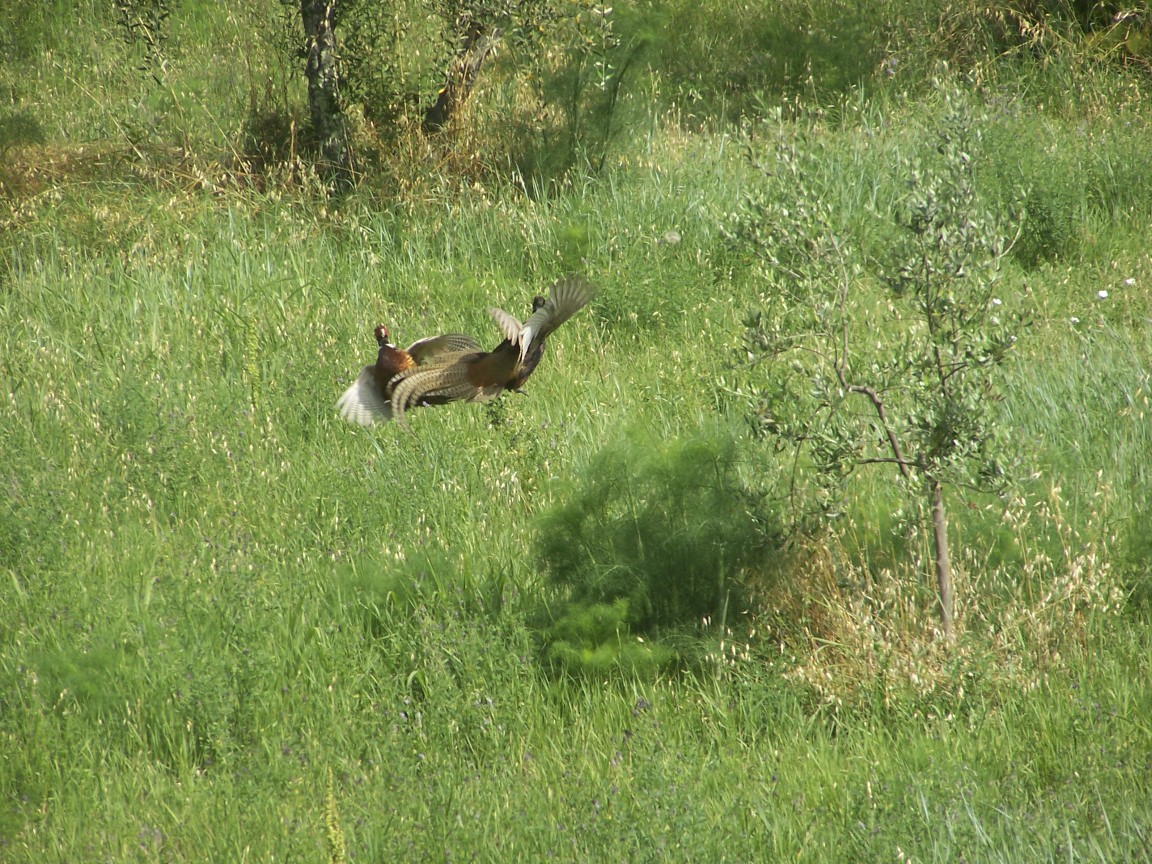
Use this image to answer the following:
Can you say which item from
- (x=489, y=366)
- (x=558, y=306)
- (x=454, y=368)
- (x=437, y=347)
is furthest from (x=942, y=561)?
(x=437, y=347)

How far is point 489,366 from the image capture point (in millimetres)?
4082

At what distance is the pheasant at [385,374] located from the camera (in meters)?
4.16

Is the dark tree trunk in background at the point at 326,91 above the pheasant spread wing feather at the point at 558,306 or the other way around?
above

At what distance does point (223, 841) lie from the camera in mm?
3090

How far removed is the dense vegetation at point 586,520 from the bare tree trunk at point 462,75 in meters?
0.38

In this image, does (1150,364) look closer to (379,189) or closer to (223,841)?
(223,841)

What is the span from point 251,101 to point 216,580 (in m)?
5.56

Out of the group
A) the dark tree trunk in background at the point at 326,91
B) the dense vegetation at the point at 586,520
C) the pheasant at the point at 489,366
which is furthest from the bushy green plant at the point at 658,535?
the dark tree trunk in background at the point at 326,91

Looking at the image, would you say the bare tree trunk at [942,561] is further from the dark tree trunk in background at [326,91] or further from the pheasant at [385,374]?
the dark tree trunk in background at [326,91]

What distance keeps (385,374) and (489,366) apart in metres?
0.42

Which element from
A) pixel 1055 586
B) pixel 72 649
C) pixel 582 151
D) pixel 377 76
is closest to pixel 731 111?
pixel 582 151

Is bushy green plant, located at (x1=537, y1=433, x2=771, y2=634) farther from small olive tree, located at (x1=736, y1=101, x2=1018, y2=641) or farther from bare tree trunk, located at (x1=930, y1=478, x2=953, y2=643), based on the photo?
bare tree trunk, located at (x1=930, y1=478, x2=953, y2=643)

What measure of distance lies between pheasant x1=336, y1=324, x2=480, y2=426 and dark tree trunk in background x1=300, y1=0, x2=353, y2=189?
3.94 m

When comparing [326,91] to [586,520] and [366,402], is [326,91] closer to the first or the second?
[366,402]
